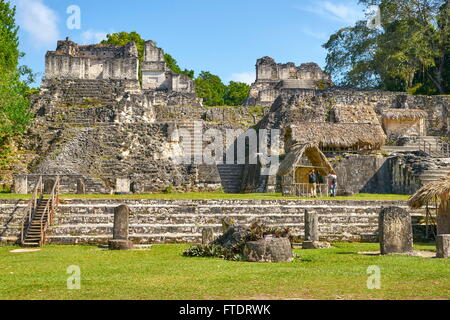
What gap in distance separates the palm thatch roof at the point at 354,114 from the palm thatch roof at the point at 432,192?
53.7ft

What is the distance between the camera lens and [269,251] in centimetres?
1089

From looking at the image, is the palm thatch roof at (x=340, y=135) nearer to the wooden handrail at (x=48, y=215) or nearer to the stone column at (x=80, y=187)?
the stone column at (x=80, y=187)

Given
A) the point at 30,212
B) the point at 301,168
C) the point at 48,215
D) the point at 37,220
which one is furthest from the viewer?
the point at 301,168

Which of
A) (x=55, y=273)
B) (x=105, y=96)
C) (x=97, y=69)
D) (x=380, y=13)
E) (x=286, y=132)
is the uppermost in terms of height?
(x=380, y=13)

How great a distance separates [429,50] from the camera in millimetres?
38438

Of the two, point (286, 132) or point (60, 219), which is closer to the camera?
point (60, 219)

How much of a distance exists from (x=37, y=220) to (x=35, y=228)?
0.35 m

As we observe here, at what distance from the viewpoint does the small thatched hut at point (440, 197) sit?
1434cm

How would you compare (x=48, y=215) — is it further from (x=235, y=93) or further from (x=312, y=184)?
(x=235, y=93)

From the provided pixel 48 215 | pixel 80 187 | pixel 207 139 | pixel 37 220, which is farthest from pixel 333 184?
pixel 207 139

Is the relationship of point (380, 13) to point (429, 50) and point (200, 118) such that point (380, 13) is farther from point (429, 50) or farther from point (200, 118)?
point (200, 118)
